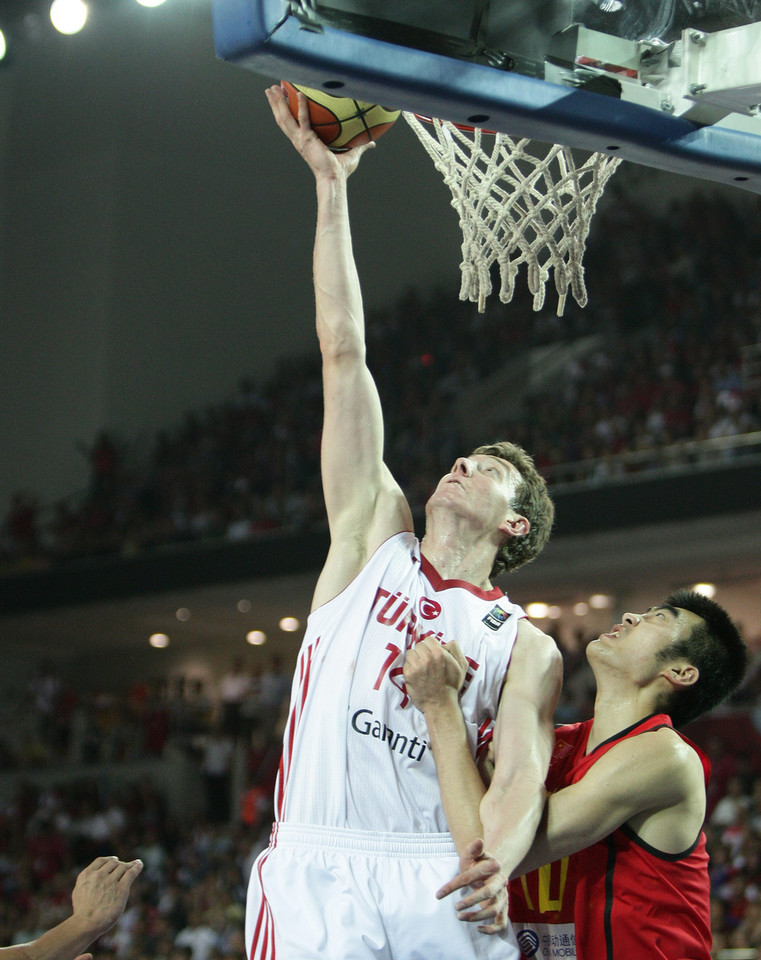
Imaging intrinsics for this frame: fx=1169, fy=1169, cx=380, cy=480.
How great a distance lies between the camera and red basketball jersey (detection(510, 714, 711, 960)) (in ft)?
9.86

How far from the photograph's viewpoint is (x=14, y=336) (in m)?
19.4

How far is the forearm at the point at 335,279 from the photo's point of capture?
3312 mm

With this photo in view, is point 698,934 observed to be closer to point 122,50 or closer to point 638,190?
point 638,190

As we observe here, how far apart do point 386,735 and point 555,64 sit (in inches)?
67.8

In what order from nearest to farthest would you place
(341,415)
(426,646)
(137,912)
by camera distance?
(426,646) < (341,415) < (137,912)

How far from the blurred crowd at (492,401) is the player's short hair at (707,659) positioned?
958cm

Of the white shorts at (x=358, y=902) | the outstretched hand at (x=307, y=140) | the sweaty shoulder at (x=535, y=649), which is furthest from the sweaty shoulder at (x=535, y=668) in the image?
the outstretched hand at (x=307, y=140)

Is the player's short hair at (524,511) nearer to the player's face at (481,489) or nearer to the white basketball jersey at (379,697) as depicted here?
the player's face at (481,489)

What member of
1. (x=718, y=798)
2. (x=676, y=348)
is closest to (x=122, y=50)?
(x=676, y=348)

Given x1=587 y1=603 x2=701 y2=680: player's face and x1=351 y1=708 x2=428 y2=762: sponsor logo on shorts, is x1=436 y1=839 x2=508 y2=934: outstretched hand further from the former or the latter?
x1=587 y1=603 x2=701 y2=680: player's face

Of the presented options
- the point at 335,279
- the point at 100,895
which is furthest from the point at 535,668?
the point at 100,895

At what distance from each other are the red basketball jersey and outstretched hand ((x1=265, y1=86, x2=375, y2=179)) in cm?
181

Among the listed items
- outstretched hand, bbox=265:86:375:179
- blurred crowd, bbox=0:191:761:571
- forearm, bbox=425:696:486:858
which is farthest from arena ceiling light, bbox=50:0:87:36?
forearm, bbox=425:696:486:858

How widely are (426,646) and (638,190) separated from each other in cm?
1594
